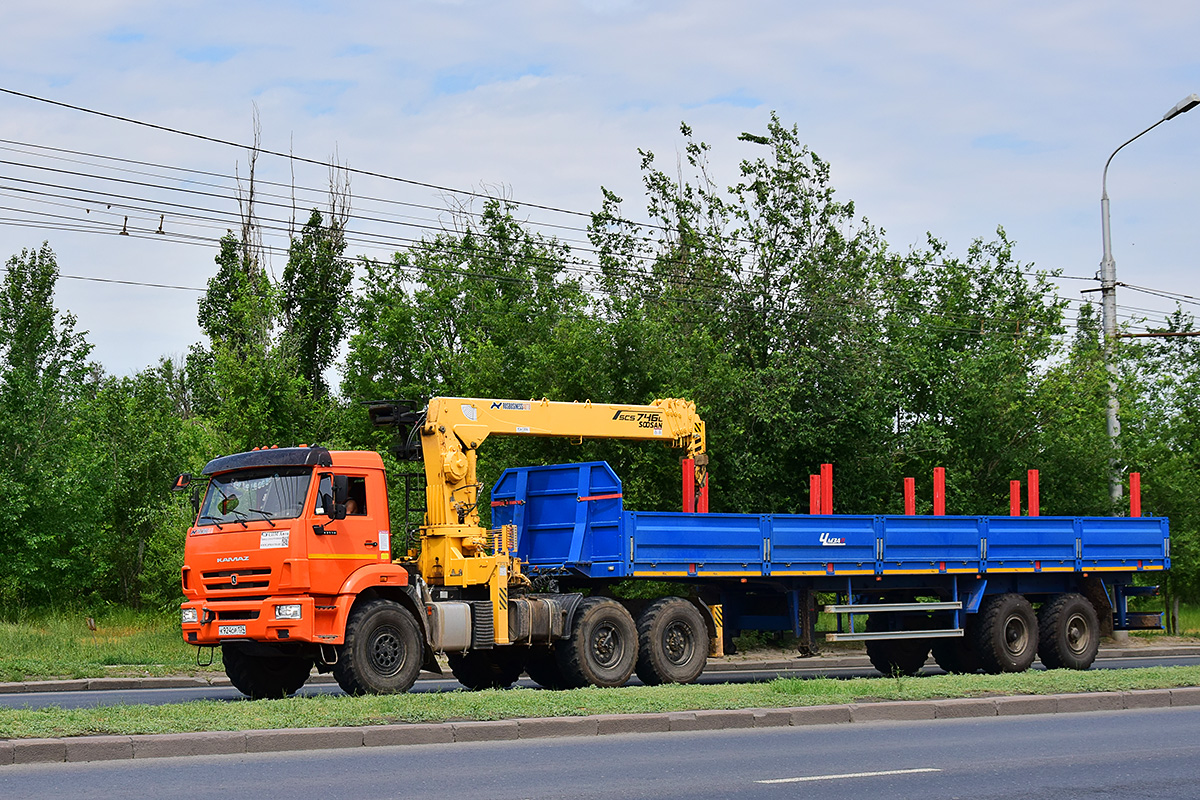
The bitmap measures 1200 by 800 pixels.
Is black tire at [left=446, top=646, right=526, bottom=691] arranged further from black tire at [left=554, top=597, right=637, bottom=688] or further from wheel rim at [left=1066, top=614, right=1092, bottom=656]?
wheel rim at [left=1066, top=614, right=1092, bottom=656]

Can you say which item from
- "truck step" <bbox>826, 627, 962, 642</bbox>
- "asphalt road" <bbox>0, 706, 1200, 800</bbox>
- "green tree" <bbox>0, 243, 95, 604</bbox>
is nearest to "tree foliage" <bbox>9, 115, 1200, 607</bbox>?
"green tree" <bbox>0, 243, 95, 604</bbox>

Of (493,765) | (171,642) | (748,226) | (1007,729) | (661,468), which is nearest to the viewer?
(493,765)

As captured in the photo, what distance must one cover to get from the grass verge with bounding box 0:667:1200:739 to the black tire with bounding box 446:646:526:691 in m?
3.77

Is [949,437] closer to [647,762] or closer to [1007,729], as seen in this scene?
[1007,729]

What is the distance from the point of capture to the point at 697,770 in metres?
9.75

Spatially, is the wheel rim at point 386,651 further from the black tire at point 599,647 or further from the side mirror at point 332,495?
the black tire at point 599,647

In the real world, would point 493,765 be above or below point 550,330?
below

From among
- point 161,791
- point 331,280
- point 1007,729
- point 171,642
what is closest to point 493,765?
point 161,791

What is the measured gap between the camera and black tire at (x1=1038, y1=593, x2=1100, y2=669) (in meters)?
20.5

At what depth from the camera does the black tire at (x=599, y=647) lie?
1669cm

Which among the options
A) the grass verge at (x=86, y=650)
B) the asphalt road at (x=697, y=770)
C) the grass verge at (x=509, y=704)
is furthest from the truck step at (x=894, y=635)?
the grass verge at (x=86, y=650)

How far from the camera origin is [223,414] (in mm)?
27297

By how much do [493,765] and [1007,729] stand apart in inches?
210

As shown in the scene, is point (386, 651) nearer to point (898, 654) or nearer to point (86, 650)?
point (86, 650)
